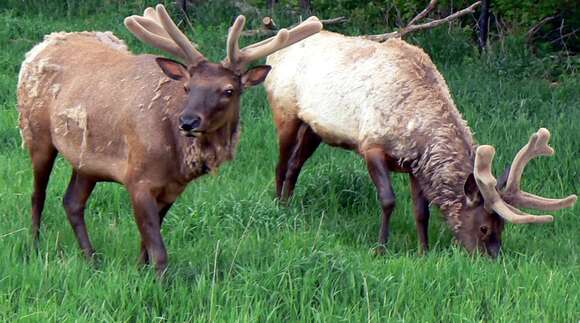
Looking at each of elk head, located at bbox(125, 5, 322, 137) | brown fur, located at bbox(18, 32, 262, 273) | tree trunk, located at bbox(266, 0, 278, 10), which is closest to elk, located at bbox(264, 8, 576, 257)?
elk head, located at bbox(125, 5, 322, 137)

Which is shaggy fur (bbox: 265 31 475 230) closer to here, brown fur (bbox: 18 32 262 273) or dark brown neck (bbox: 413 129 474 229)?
dark brown neck (bbox: 413 129 474 229)

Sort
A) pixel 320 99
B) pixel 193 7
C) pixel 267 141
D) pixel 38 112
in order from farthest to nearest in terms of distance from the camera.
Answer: pixel 193 7 → pixel 267 141 → pixel 320 99 → pixel 38 112

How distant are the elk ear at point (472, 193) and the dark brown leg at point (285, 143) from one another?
1.95m

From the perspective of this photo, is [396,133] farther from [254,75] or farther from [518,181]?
[254,75]

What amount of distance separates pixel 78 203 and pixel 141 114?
95 centimetres

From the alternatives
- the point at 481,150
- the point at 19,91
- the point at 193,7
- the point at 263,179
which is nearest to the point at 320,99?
the point at 263,179

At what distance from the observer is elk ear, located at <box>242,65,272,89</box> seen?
6.02 meters

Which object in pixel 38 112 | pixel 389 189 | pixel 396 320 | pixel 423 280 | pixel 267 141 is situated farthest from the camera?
pixel 267 141

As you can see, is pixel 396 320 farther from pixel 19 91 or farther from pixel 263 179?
pixel 263 179

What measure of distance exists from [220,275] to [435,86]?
113 inches

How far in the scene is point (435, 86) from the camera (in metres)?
8.02

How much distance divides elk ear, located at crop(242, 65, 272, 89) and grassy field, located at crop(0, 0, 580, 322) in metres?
0.98

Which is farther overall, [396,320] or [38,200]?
[38,200]

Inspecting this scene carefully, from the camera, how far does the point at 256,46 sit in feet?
20.4
